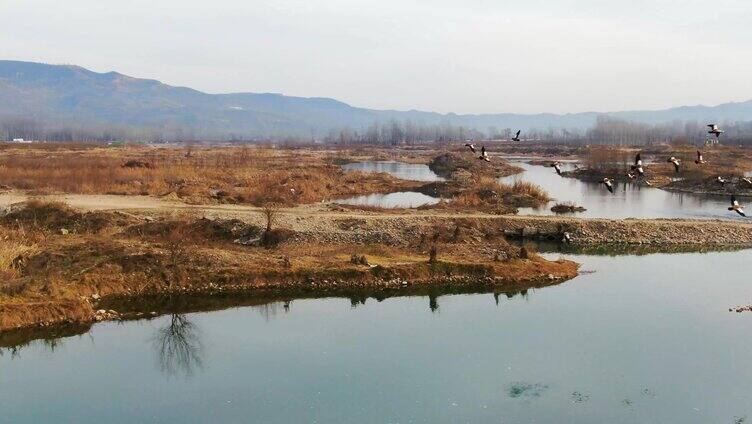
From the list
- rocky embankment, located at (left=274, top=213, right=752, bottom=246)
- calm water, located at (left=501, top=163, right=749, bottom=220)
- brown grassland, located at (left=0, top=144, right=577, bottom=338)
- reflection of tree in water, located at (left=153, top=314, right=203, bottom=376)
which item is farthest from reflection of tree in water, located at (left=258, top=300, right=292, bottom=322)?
calm water, located at (left=501, top=163, right=749, bottom=220)

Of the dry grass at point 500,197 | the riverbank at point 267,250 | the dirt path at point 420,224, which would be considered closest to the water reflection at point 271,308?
the riverbank at point 267,250

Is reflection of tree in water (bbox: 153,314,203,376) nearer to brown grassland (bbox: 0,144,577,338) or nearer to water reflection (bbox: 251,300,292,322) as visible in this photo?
brown grassland (bbox: 0,144,577,338)

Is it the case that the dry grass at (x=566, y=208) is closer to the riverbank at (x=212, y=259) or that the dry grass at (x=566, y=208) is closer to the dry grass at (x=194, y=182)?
the riverbank at (x=212, y=259)

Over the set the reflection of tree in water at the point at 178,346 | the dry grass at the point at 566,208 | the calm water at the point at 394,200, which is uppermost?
the calm water at the point at 394,200

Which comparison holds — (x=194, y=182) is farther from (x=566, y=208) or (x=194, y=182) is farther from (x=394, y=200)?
(x=566, y=208)

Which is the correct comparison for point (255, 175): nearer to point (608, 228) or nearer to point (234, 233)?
point (234, 233)

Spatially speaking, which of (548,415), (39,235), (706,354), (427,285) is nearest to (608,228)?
(427,285)

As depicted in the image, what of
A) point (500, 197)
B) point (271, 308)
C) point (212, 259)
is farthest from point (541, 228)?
point (212, 259)
